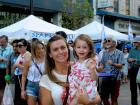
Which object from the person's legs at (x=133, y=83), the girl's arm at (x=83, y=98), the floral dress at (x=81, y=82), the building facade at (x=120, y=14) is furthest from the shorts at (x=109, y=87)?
the building facade at (x=120, y=14)

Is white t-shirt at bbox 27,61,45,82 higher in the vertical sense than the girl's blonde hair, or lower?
lower

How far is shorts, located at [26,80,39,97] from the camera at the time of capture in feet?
20.8

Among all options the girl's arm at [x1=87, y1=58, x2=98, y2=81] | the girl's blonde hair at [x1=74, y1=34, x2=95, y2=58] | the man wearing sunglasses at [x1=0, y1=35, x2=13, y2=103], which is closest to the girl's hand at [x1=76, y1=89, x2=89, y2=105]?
the girl's arm at [x1=87, y1=58, x2=98, y2=81]

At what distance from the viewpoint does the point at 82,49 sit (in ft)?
12.5

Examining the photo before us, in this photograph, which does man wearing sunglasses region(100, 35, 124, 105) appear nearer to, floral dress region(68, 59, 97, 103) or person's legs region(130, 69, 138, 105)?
person's legs region(130, 69, 138, 105)

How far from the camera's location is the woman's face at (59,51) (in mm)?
3605

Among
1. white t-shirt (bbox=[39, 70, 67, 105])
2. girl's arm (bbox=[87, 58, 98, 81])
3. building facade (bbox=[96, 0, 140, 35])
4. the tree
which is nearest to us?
girl's arm (bbox=[87, 58, 98, 81])

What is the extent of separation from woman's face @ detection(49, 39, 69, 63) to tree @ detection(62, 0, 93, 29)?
22.9m

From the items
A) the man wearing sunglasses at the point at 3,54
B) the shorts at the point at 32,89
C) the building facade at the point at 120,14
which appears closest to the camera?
the shorts at the point at 32,89

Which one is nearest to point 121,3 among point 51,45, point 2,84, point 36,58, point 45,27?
point 45,27

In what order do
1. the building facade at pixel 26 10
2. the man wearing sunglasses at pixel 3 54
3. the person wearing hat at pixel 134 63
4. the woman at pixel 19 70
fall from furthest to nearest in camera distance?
the building facade at pixel 26 10 → the man wearing sunglasses at pixel 3 54 → the person wearing hat at pixel 134 63 → the woman at pixel 19 70

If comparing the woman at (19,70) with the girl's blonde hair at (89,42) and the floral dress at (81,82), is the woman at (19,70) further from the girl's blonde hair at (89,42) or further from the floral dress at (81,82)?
the floral dress at (81,82)

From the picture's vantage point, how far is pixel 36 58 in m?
6.80

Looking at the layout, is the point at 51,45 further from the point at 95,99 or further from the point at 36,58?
the point at 36,58
